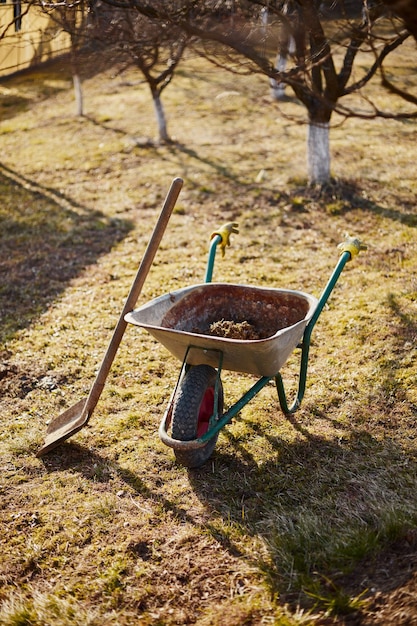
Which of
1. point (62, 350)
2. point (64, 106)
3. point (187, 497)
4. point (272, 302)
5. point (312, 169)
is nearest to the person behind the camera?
point (187, 497)

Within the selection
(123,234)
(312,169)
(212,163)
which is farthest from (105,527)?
(212,163)

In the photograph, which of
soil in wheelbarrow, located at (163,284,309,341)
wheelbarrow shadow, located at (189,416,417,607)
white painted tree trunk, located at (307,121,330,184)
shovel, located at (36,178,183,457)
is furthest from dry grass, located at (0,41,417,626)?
soil in wheelbarrow, located at (163,284,309,341)

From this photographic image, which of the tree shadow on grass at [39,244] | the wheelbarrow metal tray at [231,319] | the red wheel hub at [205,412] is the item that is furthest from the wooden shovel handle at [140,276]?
the tree shadow on grass at [39,244]

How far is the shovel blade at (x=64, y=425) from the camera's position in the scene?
153 inches

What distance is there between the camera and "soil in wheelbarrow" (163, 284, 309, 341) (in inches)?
156

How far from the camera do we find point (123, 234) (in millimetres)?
7668

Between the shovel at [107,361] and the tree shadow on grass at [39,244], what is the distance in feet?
A: 5.50

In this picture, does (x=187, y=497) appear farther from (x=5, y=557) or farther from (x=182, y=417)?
(x=5, y=557)

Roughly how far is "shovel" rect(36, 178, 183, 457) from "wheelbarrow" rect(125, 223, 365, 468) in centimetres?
16

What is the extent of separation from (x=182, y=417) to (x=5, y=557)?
1134mm

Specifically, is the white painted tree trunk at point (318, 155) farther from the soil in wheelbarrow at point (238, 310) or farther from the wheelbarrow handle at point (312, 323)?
the soil in wheelbarrow at point (238, 310)

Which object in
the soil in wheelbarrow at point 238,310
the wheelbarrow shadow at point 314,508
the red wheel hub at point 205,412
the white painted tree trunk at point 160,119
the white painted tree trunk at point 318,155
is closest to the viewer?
the wheelbarrow shadow at point 314,508

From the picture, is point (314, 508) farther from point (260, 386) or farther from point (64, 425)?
point (64, 425)

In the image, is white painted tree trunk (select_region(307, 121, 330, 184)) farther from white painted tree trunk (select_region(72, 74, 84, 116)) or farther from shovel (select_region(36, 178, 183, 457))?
white painted tree trunk (select_region(72, 74, 84, 116))
